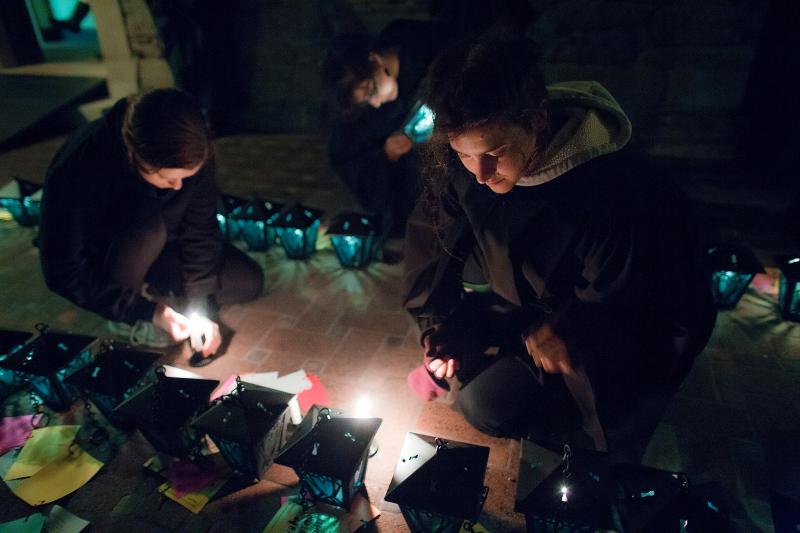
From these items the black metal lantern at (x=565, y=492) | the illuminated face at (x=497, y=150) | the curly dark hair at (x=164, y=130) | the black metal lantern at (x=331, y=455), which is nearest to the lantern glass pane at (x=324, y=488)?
the black metal lantern at (x=331, y=455)

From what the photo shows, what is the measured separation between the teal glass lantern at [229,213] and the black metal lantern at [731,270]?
3606mm

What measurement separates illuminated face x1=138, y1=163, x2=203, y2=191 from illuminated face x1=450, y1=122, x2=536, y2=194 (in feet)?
4.71

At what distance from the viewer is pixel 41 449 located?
2.33 m

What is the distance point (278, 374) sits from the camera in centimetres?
283

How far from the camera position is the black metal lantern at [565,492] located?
5.10 ft

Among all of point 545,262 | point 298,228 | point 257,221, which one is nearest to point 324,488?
point 545,262

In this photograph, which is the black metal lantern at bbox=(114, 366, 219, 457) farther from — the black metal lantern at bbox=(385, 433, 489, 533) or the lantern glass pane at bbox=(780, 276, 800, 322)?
the lantern glass pane at bbox=(780, 276, 800, 322)

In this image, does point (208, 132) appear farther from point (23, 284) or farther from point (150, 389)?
point (23, 284)

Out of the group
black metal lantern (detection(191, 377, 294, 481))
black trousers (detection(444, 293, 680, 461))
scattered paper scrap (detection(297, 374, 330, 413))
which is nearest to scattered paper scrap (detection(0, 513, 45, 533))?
black metal lantern (detection(191, 377, 294, 481))

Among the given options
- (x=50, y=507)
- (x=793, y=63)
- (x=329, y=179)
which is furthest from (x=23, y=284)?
(x=793, y=63)

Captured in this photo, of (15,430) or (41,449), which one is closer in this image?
(41,449)

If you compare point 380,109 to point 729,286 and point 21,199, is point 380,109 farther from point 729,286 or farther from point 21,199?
point 21,199

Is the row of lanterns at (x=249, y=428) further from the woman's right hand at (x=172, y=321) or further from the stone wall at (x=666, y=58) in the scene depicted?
the stone wall at (x=666, y=58)

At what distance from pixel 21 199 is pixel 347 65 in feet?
10.8
